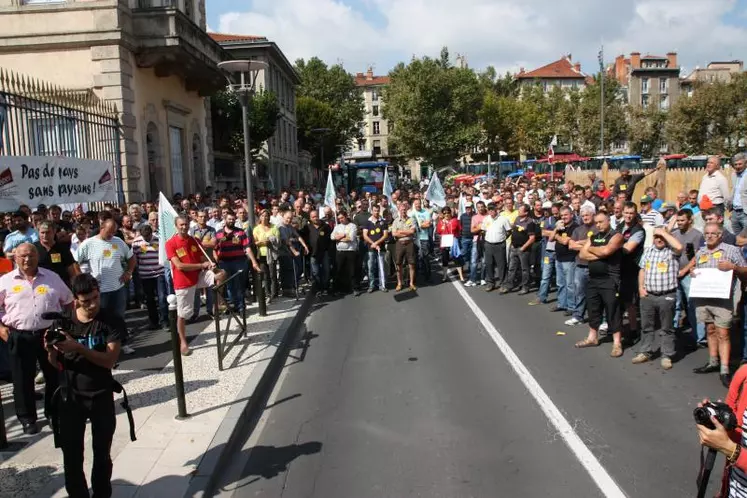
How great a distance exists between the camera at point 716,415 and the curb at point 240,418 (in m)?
3.33

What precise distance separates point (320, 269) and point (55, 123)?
6.55m

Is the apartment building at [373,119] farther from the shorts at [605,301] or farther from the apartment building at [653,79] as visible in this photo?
the shorts at [605,301]

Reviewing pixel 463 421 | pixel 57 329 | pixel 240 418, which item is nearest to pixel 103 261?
pixel 240 418

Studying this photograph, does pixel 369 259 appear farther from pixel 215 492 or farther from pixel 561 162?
pixel 561 162

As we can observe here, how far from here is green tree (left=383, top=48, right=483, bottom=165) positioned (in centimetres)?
5488

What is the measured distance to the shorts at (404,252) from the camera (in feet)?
40.8

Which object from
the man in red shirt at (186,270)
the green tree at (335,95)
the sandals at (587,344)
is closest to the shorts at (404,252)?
the sandals at (587,344)

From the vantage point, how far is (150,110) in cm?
1808

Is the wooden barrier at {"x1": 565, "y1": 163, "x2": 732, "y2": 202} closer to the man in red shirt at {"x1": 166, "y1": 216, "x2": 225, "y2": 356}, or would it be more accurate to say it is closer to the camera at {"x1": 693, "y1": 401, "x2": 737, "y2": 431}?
the man in red shirt at {"x1": 166, "y1": 216, "x2": 225, "y2": 356}

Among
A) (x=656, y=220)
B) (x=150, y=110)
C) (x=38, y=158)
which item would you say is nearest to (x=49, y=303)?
(x=38, y=158)

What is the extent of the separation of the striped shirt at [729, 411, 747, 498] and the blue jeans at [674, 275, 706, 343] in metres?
5.56

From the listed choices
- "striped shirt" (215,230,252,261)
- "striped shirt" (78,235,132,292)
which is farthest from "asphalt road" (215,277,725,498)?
"striped shirt" (78,235,132,292)

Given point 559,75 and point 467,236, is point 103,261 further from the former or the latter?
point 559,75

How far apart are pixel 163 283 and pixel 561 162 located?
1209 inches
